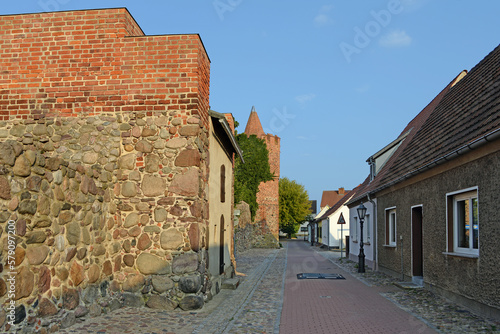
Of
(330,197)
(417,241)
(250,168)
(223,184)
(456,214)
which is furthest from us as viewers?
(330,197)

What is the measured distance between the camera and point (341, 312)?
862 cm

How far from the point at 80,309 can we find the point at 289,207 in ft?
197

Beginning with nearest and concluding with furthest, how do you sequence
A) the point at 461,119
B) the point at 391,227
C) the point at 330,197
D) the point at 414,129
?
the point at 461,119 → the point at 391,227 → the point at 414,129 → the point at 330,197

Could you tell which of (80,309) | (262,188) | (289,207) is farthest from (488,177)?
(289,207)

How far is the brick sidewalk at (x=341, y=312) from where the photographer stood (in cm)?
717

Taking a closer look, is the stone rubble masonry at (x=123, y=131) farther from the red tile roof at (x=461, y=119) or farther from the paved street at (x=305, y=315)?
the red tile roof at (x=461, y=119)

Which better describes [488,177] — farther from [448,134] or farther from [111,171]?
[111,171]

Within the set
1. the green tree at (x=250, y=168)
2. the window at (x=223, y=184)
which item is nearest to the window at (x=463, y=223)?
the window at (x=223, y=184)

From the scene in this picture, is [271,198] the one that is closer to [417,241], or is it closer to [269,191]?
[269,191]

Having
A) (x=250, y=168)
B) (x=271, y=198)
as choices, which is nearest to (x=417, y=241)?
(x=250, y=168)

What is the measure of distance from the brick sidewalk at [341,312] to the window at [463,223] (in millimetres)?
1765

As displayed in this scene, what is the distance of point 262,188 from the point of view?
46719 mm

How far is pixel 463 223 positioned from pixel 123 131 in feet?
22.7

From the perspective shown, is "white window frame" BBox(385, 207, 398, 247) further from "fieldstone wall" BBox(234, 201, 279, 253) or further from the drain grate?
"fieldstone wall" BBox(234, 201, 279, 253)
